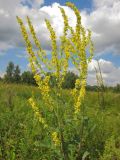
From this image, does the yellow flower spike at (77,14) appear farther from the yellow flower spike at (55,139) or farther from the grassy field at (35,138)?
the grassy field at (35,138)

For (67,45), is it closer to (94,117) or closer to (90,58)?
(90,58)

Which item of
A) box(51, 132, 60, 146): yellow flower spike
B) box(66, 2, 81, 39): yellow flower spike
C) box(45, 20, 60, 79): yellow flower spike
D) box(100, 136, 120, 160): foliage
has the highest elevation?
box(66, 2, 81, 39): yellow flower spike

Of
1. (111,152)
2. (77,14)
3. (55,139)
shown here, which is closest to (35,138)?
(111,152)

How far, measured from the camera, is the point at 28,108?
888cm

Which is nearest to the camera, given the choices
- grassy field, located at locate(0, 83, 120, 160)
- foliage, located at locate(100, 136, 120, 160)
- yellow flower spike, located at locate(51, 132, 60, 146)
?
yellow flower spike, located at locate(51, 132, 60, 146)

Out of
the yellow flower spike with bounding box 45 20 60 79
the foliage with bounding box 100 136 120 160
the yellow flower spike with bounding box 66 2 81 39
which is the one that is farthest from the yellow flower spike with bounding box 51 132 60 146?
the foliage with bounding box 100 136 120 160

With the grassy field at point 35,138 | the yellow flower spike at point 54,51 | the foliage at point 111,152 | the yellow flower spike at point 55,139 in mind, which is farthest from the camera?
the grassy field at point 35,138

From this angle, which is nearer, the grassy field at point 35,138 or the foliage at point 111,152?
the foliage at point 111,152

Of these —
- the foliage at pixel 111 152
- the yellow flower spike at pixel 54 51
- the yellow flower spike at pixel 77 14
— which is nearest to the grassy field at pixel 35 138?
the foliage at pixel 111 152

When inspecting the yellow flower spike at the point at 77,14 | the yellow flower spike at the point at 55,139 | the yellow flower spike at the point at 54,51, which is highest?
the yellow flower spike at the point at 77,14

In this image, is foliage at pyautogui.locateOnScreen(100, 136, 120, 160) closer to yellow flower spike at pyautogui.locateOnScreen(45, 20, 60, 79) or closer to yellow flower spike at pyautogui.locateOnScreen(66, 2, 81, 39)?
yellow flower spike at pyautogui.locateOnScreen(45, 20, 60, 79)

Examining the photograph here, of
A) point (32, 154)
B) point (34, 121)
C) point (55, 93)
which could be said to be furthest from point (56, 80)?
point (34, 121)

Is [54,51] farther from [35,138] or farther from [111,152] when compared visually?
[35,138]

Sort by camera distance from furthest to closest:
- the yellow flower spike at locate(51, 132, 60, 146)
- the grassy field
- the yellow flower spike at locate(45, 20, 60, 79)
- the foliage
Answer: the grassy field
the foliage
the yellow flower spike at locate(51, 132, 60, 146)
the yellow flower spike at locate(45, 20, 60, 79)
